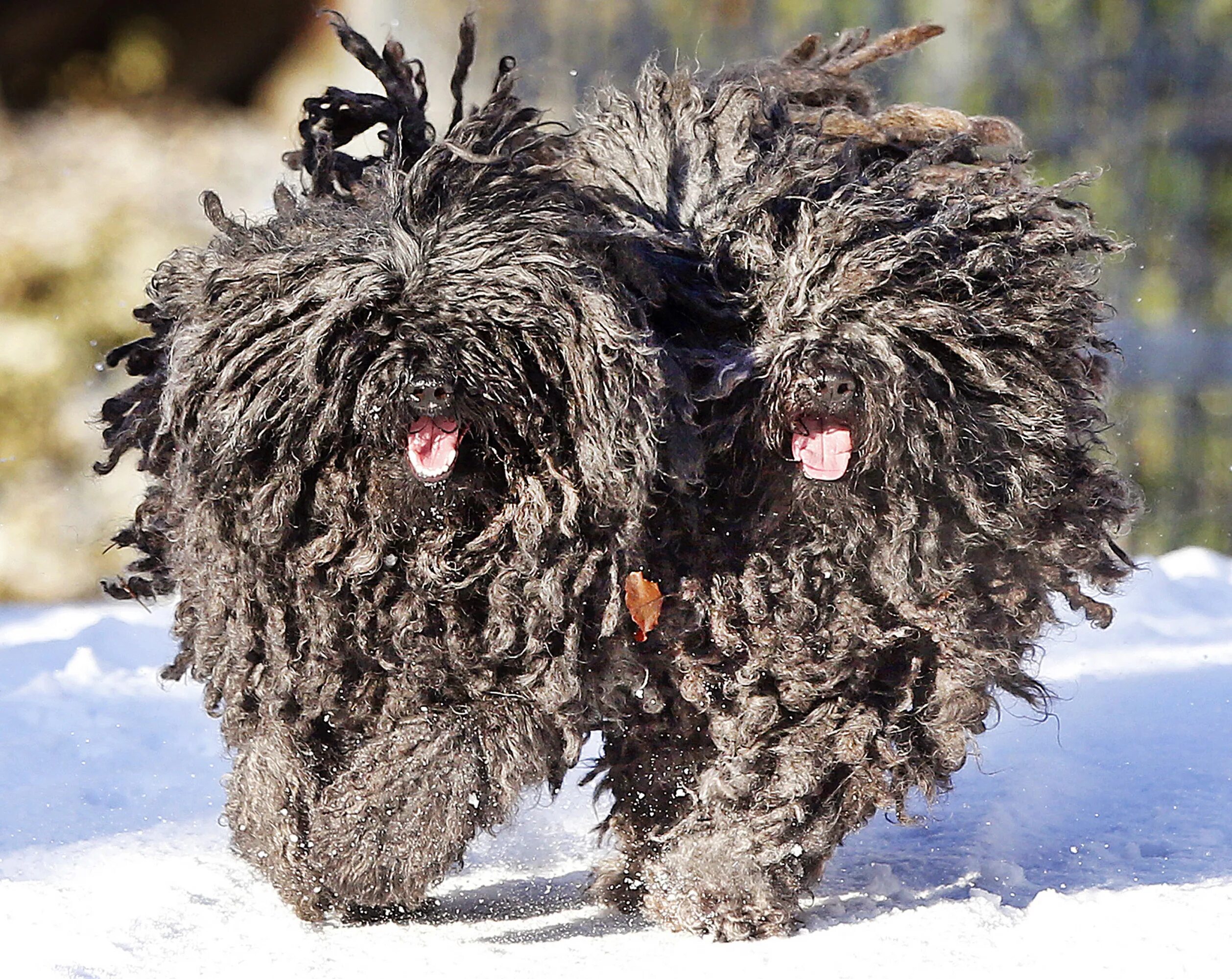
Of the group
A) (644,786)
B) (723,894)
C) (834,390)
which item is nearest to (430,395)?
(834,390)

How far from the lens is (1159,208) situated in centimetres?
799

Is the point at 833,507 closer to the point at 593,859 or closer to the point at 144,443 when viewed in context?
the point at 593,859

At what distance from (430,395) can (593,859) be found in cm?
151

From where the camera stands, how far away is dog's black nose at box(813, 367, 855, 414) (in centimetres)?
323

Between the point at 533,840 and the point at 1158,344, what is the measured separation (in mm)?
4954

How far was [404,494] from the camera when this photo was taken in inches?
121

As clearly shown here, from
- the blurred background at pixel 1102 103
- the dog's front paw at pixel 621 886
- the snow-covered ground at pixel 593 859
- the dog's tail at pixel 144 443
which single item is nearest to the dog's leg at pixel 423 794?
the snow-covered ground at pixel 593 859

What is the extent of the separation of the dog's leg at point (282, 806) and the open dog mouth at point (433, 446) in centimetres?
64

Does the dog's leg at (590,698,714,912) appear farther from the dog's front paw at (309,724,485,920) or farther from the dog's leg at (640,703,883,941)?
the dog's front paw at (309,724,485,920)

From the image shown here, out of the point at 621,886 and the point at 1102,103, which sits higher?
the point at 1102,103

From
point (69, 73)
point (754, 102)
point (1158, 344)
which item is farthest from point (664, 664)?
point (1158, 344)

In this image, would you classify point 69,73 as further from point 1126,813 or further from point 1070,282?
point 1126,813

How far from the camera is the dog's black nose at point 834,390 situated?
3230mm

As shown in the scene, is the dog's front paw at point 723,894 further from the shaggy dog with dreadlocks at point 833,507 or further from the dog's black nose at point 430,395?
the dog's black nose at point 430,395
